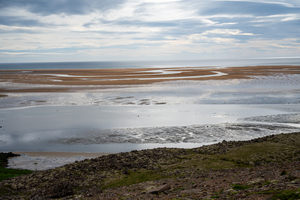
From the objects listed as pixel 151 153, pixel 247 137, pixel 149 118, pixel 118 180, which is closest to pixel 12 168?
pixel 118 180

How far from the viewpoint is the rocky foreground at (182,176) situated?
771 cm

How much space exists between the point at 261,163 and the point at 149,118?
39.5ft

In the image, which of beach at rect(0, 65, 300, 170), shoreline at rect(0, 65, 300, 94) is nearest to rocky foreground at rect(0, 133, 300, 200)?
beach at rect(0, 65, 300, 170)

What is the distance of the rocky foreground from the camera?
7.71m

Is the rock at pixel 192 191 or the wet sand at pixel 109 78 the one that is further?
the wet sand at pixel 109 78

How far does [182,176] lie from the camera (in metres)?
10.4

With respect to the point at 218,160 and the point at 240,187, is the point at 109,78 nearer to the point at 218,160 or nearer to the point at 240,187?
the point at 218,160

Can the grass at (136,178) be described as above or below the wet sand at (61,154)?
above

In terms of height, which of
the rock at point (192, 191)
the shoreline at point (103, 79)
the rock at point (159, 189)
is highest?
the shoreline at point (103, 79)

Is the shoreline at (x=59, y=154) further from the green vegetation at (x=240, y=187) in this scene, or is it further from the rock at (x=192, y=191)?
the green vegetation at (x=240, y=187)

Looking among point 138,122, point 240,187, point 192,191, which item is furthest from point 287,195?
point 138,122

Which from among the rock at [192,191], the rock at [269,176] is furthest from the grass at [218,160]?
the rock at [269,176]

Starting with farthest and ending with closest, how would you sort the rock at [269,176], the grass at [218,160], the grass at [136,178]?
the grass at [218,160]
the grass at [136,178]
the rock at [269,176]

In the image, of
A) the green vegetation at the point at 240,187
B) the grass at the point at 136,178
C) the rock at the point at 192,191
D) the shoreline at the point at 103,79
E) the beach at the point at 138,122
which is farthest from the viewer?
the shoreline at the point at 103,79
